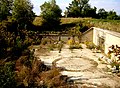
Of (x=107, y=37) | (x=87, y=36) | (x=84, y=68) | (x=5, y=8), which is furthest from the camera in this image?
(x=5, y=8)

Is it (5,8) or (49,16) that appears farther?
(5,8)

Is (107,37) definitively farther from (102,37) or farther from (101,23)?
(101,23)

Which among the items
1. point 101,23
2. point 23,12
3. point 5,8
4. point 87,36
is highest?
point 5,8

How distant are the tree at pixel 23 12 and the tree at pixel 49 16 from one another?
2.58 meters

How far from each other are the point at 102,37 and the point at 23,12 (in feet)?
56.5

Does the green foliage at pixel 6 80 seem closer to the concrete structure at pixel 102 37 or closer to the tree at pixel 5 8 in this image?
the concrete structure at pixel 102 37

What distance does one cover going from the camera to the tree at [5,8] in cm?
4016

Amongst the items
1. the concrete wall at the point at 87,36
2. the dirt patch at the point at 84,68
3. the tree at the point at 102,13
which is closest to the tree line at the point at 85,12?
the tree at the point at 102,13

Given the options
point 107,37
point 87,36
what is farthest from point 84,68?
point 87,36

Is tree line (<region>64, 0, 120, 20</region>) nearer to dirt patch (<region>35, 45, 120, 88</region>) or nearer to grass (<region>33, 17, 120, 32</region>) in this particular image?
grass (<region>33, 17, 120, 32</region>)

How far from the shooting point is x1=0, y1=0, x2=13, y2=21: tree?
4016 cm

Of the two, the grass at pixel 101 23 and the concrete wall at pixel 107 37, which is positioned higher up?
the grass at pixel 101 23

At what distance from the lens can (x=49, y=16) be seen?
40156 mm

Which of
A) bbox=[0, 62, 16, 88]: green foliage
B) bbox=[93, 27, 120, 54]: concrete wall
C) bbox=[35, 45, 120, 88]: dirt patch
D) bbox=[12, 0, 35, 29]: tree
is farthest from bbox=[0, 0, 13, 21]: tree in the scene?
bbox=[0, 62, 16, 88]: green foliage
